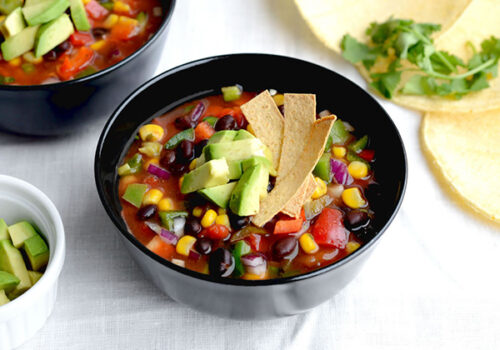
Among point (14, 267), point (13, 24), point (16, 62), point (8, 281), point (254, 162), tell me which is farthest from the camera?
point (16, 62)

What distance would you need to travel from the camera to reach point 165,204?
3301 millimetres

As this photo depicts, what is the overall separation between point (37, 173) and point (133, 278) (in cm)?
93

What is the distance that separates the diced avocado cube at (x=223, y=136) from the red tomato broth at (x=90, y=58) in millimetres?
951

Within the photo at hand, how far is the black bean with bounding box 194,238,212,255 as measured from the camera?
3.09 metres

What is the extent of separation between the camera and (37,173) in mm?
3898

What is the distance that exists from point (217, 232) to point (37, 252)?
0.86 metres

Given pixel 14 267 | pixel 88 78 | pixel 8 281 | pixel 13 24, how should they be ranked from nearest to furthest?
pixel 8 281
pixel 14 267
pixel 88 78
pixel 13 24

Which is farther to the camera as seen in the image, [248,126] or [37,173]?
[37,173]

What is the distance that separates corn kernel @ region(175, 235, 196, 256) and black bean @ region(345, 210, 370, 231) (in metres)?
0.75

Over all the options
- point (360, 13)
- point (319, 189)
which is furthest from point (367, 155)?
point (360, 13)

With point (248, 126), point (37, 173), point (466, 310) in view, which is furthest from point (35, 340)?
point (466, 310)

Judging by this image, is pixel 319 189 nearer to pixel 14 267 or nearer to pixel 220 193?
pixel 220 193

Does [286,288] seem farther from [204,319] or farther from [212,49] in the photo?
[212,49]

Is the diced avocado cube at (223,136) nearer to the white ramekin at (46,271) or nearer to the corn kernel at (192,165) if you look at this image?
the corn kernel at (192,165)
